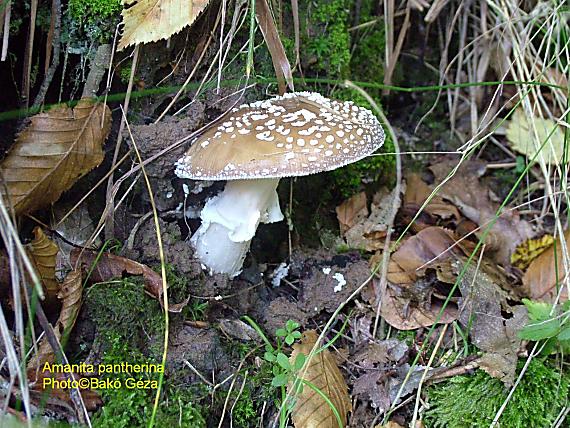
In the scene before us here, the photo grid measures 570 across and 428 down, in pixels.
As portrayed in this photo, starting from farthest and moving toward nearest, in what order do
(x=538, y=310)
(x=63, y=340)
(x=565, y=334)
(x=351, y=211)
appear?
(x=351, y=211)
(x=538, y=310)
(x=565, y=334)
(x=63, y=340)

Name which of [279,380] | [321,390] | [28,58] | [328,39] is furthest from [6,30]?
[321,390]

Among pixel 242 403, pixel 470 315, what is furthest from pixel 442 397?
pixel 242 403

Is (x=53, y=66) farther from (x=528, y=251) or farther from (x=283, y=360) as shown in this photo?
(x=528, y=251)

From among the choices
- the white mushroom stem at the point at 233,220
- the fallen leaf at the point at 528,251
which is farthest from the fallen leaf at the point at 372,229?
the fallen leaf at the point at 528,251

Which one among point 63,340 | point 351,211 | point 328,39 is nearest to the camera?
point 63,340

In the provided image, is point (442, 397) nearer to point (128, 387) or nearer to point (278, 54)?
point (128, 387)

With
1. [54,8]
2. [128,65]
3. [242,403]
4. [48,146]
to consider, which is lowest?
[242,403]

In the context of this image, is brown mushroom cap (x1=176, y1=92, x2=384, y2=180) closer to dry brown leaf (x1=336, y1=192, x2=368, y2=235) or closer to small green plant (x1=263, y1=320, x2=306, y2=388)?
small green plant (x1=263, y1=320, x2=306, y2=388)
